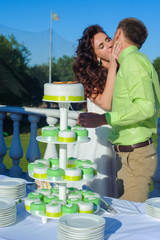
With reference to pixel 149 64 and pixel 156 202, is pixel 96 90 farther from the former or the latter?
pixel 156 202

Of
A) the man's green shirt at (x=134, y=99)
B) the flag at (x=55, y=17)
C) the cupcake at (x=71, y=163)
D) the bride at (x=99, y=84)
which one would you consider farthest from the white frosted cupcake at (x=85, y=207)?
the flag at (x=55, y=17)

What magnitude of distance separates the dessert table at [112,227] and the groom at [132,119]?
34 centimetres

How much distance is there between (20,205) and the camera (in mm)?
1900

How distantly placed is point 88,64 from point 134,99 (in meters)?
0.81

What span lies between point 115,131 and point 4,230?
99 centimetres

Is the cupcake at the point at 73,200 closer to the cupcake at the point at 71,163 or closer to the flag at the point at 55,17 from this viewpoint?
the cupcake at the point at 71,163

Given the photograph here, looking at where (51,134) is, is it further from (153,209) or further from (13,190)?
(153,209)

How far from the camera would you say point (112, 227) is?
5.37 ft

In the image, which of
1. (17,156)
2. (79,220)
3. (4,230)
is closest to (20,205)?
(4,230)

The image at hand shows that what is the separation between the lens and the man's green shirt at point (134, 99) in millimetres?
1824

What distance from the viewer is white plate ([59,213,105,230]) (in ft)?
4.73

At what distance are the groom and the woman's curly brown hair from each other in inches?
15.8

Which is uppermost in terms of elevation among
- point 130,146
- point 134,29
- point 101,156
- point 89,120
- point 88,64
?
point 134,29

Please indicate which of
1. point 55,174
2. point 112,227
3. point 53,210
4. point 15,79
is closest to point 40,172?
point 55,174
